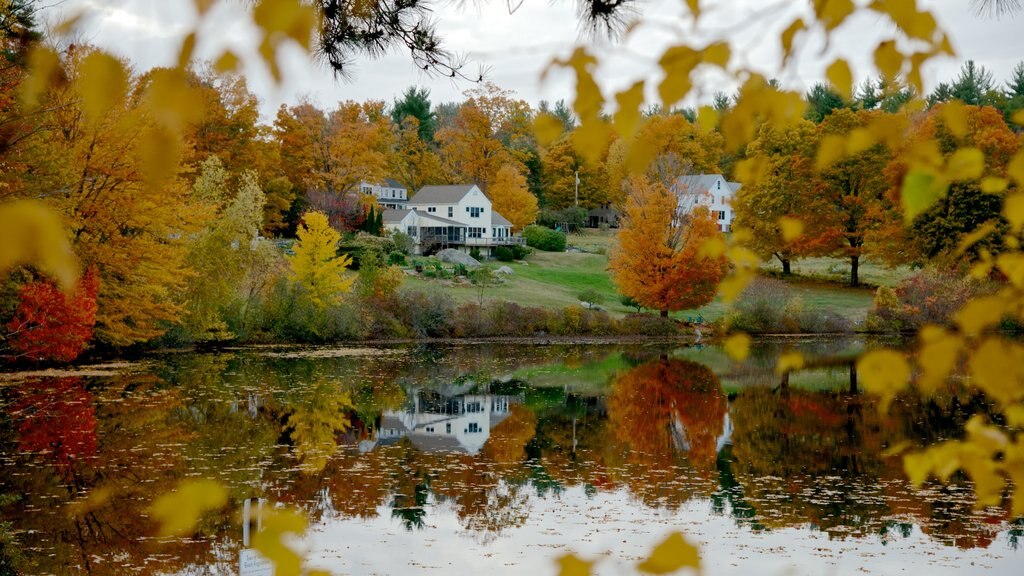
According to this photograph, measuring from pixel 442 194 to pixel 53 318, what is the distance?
132ft

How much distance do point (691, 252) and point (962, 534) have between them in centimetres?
2397

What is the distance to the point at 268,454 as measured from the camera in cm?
1586

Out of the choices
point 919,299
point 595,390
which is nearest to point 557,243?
point 919,299

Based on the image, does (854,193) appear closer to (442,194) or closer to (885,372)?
(442,194)

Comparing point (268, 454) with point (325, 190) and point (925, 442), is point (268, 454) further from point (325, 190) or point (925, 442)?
point (325, 190)

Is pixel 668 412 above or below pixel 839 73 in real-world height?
below

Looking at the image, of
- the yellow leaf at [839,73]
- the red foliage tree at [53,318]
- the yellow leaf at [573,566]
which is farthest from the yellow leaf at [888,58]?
the red foliage tree at [53,318]

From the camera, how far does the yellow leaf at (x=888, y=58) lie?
82.2 inches

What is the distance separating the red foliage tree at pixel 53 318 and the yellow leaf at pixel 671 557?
76.0ft

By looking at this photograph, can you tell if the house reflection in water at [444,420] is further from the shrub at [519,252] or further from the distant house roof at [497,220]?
the distant house roof at [497,220]

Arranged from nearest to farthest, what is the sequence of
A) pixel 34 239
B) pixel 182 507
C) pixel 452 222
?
pixel 34 239 → pixel 182 507 → pixel 452 222

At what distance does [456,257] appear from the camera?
5312 centimetres

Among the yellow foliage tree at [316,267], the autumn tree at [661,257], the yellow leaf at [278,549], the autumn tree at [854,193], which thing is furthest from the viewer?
the autumn tree at [854,193]

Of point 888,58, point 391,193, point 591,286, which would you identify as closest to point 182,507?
point 888,58
